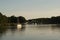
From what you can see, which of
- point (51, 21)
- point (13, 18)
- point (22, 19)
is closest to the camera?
point (13, 18)

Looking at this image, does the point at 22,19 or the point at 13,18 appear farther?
the point at 22,19

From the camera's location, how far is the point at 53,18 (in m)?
179

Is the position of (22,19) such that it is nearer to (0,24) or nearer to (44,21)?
(44,21)

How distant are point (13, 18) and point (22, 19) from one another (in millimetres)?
22271

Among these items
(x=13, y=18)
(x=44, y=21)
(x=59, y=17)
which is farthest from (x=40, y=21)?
(x=13, y=18)

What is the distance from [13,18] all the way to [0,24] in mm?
63019

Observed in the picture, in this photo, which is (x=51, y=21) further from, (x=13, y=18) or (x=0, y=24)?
(x=0, y=24)

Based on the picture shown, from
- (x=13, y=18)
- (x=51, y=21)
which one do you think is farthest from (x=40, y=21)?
(x=13, y=18)

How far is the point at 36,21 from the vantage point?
19412 centimetres

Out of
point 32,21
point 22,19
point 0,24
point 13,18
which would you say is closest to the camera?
point 0,24

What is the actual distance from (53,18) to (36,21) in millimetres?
21940

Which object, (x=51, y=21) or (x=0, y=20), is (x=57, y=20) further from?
(x=0, y=20)

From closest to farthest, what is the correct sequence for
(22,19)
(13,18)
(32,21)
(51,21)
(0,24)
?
1. (0,24)
2. (13,18)
3. (22,19)
4. (51,21)
5. (32,21)

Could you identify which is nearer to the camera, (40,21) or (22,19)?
(22,19)
